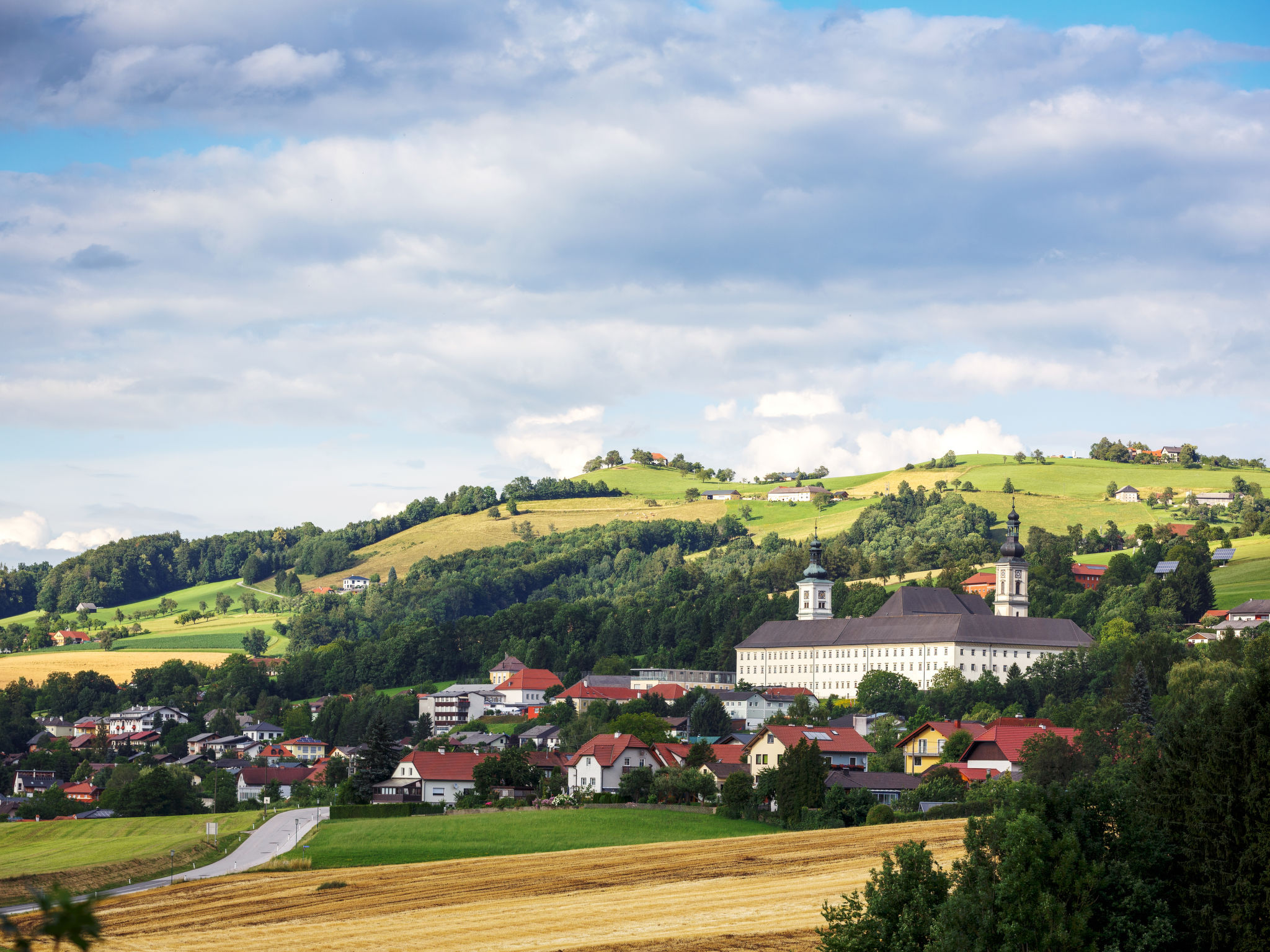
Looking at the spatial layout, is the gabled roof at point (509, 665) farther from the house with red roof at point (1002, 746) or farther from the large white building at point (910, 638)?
the house with red roof at point (1002, 746)

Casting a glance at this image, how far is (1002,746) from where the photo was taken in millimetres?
79562

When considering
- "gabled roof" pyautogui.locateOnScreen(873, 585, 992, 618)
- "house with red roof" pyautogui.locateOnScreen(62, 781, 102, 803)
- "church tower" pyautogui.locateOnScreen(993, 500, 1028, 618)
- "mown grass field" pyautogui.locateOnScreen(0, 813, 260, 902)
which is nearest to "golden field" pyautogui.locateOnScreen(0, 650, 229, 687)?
"house with red roof" pyautogui.locateOnScreen(62, 781, 102, 803)

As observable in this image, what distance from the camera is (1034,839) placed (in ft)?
95.5

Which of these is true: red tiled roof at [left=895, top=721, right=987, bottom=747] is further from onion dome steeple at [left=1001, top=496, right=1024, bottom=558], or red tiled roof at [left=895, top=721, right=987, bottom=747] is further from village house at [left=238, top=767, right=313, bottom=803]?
onion dome steeple at [left=1001, top=496, right=1024, bottom=558]

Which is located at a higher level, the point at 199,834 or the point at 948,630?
the point at 948,630

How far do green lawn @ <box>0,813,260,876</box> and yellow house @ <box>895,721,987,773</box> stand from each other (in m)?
40.2

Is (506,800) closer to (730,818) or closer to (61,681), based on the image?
(730,818)

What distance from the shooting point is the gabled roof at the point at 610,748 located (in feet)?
287

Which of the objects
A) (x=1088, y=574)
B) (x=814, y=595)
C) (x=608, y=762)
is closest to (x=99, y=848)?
(x=608, y=762)

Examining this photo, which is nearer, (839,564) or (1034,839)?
(1034,839)

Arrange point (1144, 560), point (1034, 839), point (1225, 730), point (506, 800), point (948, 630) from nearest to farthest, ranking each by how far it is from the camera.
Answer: point (1034, 839) < point (1225, 730) < point (506, 800) < point (948, 630) < point (1144, 560)

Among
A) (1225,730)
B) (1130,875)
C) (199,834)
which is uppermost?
(1225,730)

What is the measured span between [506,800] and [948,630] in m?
76.3

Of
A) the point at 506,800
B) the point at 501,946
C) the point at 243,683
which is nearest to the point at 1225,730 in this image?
the point at 501,946
